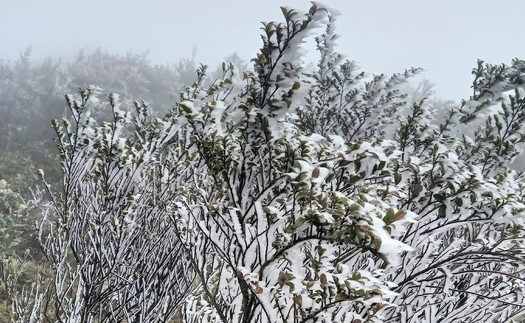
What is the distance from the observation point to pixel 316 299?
6.00ft

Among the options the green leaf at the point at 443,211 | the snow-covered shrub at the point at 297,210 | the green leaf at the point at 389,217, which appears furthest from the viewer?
the green leaf at the point at 443,211

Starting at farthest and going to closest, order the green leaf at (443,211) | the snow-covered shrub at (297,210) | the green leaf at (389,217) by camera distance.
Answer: the green leaf at (443,211), the snow-covered shrub at (297,210), the green leaf at (389,217)

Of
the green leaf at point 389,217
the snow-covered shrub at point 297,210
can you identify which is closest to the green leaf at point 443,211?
the snow-covered shrub at point 297,210

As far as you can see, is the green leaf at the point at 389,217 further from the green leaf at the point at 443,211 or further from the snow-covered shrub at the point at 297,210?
the green leaf at the point at 443,211

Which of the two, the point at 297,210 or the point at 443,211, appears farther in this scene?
the point at 443,211

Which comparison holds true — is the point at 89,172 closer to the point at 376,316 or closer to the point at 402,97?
the point at 376,316

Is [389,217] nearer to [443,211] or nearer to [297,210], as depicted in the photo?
[297,210]

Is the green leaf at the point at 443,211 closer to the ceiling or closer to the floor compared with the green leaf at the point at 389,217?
closer to the ceiling

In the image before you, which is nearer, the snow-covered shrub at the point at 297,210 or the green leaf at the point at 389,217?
the green leaf at the point at 389,217

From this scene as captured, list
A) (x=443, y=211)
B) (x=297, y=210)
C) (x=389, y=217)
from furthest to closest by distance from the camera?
(x=443, y=211) → (x=297, y=210) → (x=389, y=217)

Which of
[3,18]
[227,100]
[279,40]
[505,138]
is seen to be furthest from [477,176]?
[3,18]

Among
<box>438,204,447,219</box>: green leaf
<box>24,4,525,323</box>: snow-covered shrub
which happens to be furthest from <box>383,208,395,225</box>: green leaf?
<box>438,204,447,219</box>: green leaf

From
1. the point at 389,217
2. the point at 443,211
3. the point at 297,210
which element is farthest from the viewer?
the point at 443,211

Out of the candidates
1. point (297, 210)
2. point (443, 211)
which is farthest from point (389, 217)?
point (443, 211)
